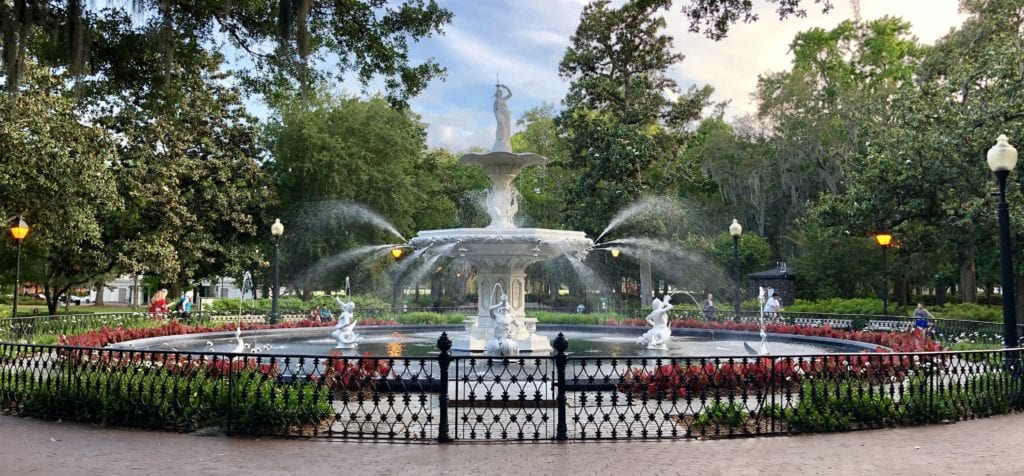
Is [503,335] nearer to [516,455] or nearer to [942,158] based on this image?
[516,455]

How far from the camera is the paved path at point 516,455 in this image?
700 cm

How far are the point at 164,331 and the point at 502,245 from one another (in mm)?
10457

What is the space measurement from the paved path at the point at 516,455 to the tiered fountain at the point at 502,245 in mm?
7572

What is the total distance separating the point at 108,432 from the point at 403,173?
3569 centimetres

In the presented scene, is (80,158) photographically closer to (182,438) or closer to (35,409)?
(35,409)

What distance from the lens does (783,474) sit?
688 cm

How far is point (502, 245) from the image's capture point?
52.7 ft

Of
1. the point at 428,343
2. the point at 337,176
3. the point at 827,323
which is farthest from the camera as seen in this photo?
the point at 337,176

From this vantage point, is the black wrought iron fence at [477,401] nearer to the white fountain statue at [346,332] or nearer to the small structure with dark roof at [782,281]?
the white fountain statue at [346,332]

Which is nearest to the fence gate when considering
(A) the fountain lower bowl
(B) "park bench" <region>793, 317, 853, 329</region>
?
(A) the fountain lower bowl

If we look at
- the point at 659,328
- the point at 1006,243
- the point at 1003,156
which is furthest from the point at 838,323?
the point at 1003,156

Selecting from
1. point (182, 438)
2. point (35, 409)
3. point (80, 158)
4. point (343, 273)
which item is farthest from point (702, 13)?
point (343, 273)

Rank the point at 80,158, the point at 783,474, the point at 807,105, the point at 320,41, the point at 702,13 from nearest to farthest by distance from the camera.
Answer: the point at 783,474 → the point at 702,13 → the point at 320,41 → the point at 80,158 → the point at 807,105

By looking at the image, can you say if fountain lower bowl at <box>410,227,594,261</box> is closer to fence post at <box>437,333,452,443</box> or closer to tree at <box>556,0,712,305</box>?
fence post at <box>437,333,452,443</box>
